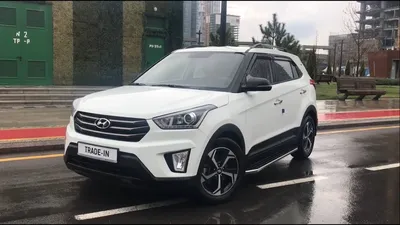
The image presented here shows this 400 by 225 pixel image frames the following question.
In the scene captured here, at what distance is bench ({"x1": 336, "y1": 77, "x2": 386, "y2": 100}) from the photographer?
1907 cm

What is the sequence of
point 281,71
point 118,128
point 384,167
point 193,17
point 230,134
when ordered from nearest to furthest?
point 118,128 → point 230,134 → point 281,71 → point 384,167 → point 193,17

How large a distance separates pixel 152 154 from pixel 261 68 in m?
2.42

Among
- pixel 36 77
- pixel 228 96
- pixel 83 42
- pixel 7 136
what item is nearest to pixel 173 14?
pixel 83 42

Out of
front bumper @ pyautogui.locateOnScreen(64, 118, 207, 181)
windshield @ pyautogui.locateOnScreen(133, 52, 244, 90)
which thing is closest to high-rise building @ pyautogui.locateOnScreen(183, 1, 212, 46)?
windshield @ pyautogui.locateOnScreen(133, 52, 244, 90)

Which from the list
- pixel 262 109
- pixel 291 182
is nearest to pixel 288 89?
pixel 262 109

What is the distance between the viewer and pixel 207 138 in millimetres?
4742

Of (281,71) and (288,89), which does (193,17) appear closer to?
(281,71)

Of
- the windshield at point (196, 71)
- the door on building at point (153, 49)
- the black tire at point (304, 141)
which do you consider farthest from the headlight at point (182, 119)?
the door on building at point (153, 49)

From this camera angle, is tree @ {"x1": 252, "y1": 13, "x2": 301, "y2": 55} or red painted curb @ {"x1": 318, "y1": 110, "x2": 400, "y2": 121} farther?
tree @ {"x1": 252, "y1": 13, "x2": 301, "y2": 55}

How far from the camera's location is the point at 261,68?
6191mm

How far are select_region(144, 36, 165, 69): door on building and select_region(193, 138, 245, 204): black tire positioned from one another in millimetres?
14413

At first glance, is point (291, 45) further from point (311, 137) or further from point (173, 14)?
point (311, 137)

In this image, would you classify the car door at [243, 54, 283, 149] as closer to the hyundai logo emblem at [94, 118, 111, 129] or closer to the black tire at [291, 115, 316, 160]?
the black tire at [291, 115, 316, 160]

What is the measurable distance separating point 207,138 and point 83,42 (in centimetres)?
1438
